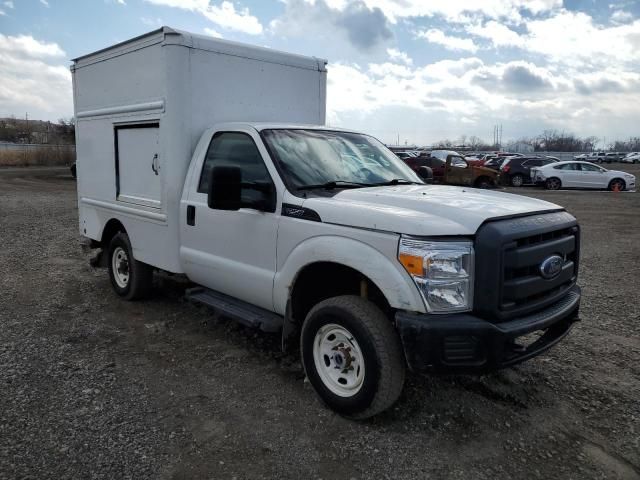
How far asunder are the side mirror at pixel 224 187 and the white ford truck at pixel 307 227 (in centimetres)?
1

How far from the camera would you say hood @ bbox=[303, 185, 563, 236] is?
3.26 metres

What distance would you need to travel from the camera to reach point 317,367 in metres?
3.82

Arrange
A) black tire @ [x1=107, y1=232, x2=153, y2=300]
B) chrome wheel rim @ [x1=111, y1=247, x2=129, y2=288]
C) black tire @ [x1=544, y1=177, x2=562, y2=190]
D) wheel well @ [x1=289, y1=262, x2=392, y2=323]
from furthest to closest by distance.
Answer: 1. black tire @ [x1=544, y1=177, x2=562, y2=190]
2. chrome wheel rim @ [x1=111, y1=247, x2=129, y2=288]
3. black tire @ [x1=107, y1=232, x2=153, y2=300]
4. wheel well @ [x1=289, y1=262, x2=392, y2=323]

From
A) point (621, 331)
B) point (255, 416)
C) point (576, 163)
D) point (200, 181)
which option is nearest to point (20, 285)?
point (200, 181)

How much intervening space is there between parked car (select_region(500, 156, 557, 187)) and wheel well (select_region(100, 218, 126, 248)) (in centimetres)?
2409

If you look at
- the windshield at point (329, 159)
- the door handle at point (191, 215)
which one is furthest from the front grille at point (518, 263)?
the door handle at point (191, 215)

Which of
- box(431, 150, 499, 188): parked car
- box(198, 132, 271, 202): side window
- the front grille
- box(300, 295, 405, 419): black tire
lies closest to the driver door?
box(198, 132, 271, 202): side window

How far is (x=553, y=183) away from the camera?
25.8 metres

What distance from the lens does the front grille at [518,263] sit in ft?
10.5

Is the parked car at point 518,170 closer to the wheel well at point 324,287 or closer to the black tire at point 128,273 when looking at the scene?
the black tire at point 128,273

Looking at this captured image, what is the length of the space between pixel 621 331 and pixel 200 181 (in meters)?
4.42

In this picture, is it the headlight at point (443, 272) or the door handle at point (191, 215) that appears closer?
the headlight at point (443, 272)

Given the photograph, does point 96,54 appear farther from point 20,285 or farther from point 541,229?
point 541,229

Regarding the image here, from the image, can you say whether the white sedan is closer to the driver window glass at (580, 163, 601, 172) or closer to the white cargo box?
the driver window glass at (580, 163, 601, 172)
